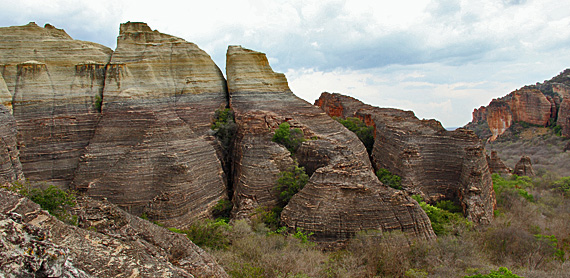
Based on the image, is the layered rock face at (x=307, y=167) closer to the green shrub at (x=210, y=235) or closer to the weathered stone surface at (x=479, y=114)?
the green shrub at (x=210, y=235)

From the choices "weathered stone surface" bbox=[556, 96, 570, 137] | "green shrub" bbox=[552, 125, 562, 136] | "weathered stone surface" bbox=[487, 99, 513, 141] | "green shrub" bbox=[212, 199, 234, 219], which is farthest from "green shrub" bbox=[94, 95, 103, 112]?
"weathered stone surface" bbox=[487, 99, 513, 141]

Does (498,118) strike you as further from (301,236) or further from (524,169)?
(301,236)

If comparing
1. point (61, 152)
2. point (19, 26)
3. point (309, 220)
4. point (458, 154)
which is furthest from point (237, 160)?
point (19, 26)

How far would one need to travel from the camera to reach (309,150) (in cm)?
2052

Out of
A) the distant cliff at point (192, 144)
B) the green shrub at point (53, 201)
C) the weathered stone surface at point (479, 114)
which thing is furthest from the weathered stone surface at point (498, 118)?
the green shrub at point (53, 201)

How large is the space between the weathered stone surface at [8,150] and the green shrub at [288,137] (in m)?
13.6

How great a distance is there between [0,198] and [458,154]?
71.7 feet

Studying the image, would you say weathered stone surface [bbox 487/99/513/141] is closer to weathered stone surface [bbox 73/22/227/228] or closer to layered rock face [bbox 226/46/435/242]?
layered rock face [bbox 226/46/435/242]

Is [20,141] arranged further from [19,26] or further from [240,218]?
[240,218]

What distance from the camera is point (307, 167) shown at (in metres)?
20.4

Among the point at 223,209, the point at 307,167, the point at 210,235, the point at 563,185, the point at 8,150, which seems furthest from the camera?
the point at 563,185

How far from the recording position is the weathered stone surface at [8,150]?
52.5 feet

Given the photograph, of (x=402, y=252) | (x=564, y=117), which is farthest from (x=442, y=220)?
(x=564, y=117)

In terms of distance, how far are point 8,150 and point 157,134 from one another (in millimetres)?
7140
